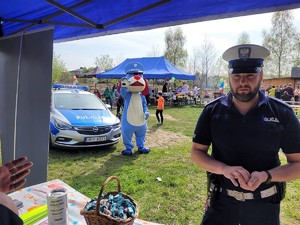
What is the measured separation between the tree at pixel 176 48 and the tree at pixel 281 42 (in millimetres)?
12345

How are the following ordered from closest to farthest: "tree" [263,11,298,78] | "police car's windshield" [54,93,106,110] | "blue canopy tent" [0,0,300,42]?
→ "blue canopy tent" [0,0,300,42] < "police car's windshield" [54,93,106,110] < "tree" [263,11,298,78]

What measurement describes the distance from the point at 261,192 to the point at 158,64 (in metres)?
16.5

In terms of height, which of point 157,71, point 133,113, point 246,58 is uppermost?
point 157,71

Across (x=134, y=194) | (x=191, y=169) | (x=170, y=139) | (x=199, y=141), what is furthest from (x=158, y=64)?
(x=199, y=141)

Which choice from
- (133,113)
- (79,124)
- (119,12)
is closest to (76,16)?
(119,12)

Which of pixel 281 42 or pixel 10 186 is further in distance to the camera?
pixel 281 42

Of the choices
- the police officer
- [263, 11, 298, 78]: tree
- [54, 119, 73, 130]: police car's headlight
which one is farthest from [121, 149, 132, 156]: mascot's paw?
[263, 11, 298, 78]: tree

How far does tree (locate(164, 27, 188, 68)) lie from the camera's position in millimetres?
39875

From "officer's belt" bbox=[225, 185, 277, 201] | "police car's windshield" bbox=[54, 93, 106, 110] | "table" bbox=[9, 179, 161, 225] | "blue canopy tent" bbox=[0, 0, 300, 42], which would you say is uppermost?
"blue canopy tent" bbox=[0, 0, 300, 42]

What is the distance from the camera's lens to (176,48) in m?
40.0

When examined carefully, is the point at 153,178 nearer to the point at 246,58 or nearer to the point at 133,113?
the point at 133,113

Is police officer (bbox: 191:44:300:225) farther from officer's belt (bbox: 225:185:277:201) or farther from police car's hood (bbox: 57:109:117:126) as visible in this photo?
police car's hood (bbox: 57:109:117:126)

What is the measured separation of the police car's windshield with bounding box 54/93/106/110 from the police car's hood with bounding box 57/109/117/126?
0.90 feet

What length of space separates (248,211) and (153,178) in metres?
2.84
